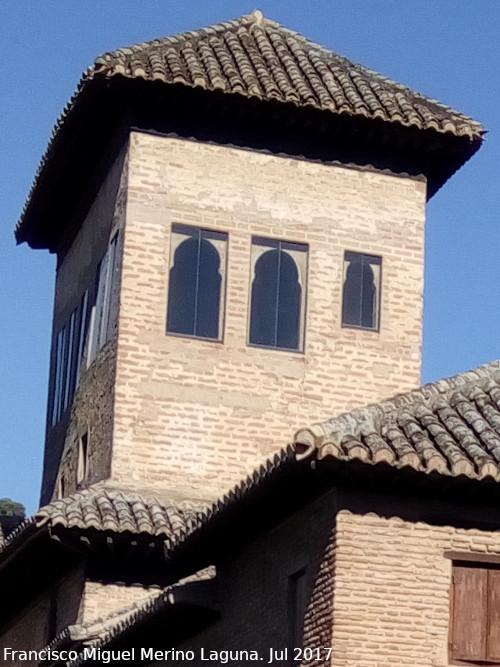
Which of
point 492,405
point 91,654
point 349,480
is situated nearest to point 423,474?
point 349,480

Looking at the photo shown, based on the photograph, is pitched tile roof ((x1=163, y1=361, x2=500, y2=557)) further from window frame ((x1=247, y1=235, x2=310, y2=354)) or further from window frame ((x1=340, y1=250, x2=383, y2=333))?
window frame ((x1=340, y1=250, x2=383, y2=333))

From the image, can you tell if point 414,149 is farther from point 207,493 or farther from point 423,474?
point 423,474

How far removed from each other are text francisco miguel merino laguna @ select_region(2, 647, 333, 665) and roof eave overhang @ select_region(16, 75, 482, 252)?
5.86 m

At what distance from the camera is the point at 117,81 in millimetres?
18375

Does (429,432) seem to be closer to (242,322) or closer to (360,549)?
(360,549)

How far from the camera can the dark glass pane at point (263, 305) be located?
740 inches

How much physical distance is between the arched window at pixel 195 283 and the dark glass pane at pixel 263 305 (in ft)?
1.29

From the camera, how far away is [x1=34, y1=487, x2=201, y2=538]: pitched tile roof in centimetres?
1664

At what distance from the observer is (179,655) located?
53.2ft

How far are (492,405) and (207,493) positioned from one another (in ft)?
16.4

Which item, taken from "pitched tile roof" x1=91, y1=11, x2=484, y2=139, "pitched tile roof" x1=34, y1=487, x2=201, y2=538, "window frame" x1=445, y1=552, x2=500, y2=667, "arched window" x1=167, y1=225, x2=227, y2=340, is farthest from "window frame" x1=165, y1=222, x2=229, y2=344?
"window frame" x1=445, y1=552, x2=500, y2=667

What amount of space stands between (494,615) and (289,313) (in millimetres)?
6835

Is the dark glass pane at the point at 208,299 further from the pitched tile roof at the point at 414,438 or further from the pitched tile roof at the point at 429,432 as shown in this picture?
the pitched tile roof at the point at 429,432

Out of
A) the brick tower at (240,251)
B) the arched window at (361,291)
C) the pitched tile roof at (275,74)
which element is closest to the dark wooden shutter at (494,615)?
the brick tower at (240,251)
